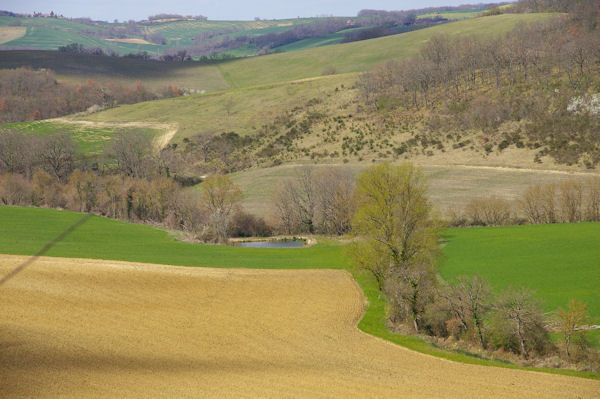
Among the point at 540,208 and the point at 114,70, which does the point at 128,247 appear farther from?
the point at 114,70

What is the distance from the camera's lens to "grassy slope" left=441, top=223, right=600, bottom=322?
4141cm

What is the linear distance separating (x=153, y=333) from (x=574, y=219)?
168 feet

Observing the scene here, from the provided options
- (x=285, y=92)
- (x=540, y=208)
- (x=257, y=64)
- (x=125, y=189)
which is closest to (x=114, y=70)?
(x=257, y=64)

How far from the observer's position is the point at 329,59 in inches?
7077

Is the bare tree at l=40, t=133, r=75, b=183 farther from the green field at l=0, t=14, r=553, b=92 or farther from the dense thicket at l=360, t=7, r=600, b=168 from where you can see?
the green field at l=0, t=14, r=553, b=92

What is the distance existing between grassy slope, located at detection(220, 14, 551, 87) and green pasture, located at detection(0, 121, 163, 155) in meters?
49.4

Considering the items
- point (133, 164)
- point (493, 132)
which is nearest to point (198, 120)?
point (133, 164)

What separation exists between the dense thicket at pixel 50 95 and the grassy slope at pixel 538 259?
12582cm

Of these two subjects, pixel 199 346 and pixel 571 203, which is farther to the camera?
pixel 571 203

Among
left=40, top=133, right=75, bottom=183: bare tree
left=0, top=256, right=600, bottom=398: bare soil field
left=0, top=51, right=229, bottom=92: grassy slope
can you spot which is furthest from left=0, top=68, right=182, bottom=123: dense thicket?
left=0, top=256, right=600, bottom=398: bare soil field

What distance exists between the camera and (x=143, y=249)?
58.2m

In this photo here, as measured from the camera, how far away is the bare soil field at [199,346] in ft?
82.9

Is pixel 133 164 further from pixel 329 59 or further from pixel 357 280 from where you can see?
pixel 329 59

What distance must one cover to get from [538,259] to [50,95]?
14664 centimetres
